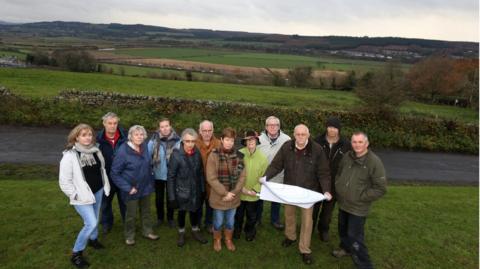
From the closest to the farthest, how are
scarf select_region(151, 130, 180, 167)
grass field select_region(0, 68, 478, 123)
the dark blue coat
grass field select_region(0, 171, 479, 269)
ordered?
grass field select_region(0, 171, 479, 269)
the dark blue coat
scarf select_region(151, 130, 180, 167)
grass field select_region(0, 68, 478, 123)

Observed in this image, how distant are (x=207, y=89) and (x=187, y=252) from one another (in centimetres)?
2676

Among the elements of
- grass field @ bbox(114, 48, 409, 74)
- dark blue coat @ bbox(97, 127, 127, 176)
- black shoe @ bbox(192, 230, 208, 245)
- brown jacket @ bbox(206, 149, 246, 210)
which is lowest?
black shoe @ bbox(192, 230, 208, 245)

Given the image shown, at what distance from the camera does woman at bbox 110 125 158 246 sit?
19.8 ft

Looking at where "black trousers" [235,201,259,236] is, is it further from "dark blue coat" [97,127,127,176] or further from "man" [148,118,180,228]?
"dark blue coat" [97,127,127,176]

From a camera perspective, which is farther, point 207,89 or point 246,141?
point 207,89

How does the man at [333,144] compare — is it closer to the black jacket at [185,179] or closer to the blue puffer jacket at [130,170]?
the black jacket at [185,179]

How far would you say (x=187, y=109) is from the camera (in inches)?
856

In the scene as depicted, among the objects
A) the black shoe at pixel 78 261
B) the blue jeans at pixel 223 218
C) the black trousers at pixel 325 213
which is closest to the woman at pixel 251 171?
the blue jeans at pixel 223 218

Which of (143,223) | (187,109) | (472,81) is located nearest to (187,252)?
(143,223)

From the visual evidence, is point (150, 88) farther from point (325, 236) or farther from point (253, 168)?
point (325, 236)

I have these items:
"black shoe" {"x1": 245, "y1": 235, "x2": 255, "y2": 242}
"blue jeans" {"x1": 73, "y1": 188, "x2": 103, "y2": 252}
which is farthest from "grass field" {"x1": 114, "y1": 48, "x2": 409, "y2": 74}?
"blue jeans" {"x1": 73, "y1": 188, "x2": 103, "y2": 252}

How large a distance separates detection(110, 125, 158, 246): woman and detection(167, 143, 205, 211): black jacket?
49cm

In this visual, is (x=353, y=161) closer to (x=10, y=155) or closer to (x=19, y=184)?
(x=19, y=184)

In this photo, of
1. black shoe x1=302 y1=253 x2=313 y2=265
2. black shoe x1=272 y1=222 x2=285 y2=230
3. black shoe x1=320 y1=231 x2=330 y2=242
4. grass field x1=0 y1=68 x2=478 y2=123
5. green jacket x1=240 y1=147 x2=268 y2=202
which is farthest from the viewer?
grass field x1=0 y1=68 x2=478 y2=123
